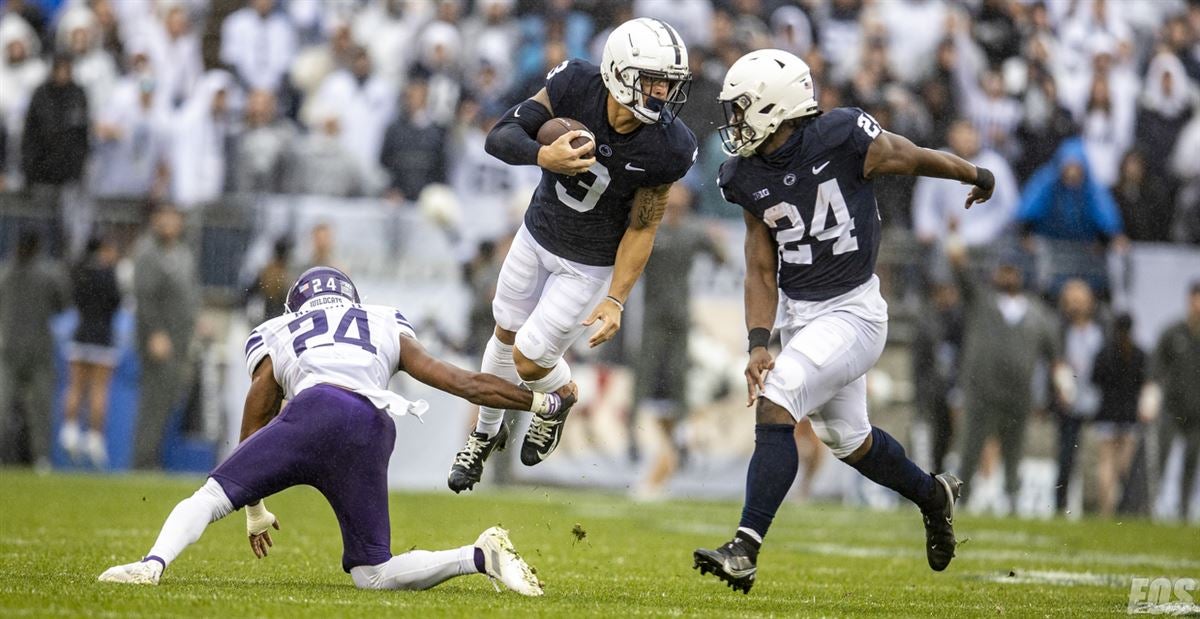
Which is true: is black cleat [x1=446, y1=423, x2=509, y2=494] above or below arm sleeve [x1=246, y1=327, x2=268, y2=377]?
below

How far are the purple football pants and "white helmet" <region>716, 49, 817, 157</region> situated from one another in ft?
6.37

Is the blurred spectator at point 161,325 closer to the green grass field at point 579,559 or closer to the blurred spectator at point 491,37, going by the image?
the green grass field at point 579,559

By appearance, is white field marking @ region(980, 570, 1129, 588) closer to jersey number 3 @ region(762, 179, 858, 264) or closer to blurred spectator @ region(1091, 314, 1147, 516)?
jersey number 3 @ region(762, 179, 858, 264)

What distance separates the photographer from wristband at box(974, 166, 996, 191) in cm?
714

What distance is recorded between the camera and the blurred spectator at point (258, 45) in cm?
1548

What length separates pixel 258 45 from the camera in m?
15.5

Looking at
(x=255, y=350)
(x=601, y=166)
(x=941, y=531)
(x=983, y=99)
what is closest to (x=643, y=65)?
(x=601, y=166)

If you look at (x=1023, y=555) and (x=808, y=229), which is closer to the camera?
(x=808, y=229)

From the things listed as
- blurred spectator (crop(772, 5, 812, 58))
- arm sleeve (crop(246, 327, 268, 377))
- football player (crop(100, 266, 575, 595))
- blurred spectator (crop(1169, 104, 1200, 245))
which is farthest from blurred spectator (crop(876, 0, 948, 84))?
arm sleeve (crop(246, 327, 268, 377))

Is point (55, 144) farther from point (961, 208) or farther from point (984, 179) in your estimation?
point (984, 179)

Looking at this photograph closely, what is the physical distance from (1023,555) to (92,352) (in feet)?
25.7

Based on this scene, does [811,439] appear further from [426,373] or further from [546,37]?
[426,373]

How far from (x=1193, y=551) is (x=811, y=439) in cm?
397

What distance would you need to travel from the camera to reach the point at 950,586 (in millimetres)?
7672
